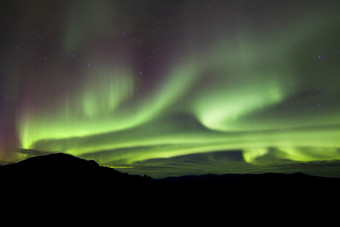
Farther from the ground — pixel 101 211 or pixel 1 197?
pixel 1 197

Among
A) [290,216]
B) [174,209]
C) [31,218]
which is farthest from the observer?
[290,216]

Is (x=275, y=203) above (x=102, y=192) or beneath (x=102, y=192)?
beneath

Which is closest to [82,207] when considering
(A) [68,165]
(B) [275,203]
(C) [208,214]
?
(C) [208,214]

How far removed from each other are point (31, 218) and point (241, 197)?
181ft

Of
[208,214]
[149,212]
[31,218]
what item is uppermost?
[31,218]

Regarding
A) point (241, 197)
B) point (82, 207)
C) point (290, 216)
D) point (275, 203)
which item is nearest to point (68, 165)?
point (82, 207)

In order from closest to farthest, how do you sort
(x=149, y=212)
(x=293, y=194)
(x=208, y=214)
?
1. (x=149, y=212)
2. (x=208, y=214)
3. (x=293, y=194)

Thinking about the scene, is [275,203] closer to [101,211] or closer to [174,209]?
[174,209]

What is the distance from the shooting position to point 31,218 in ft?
51.4

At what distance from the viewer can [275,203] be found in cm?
5734

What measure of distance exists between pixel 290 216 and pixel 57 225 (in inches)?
2013

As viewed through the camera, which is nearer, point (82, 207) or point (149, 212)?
point (82, 207)

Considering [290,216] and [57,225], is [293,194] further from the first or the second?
[57,225]

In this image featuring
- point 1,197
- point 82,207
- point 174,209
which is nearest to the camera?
point 1,197
